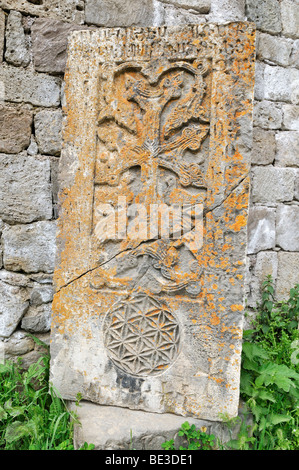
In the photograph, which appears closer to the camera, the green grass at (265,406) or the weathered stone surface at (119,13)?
the green grass at (265,406)

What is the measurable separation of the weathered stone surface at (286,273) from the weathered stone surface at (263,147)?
2.65 ft

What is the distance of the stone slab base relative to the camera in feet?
5.86

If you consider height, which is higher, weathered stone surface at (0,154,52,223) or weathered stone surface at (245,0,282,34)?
weathered stone surface at (245,0,282,34)

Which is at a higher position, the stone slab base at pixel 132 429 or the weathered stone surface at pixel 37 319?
the weathered stone surface at pixel 37 319

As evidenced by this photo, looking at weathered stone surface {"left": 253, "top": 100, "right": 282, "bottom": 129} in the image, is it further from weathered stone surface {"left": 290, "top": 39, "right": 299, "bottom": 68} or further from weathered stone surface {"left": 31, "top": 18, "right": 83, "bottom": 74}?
weathered stone surface {"left": 31, "top": 18, "right": 83, "bottom": 74}

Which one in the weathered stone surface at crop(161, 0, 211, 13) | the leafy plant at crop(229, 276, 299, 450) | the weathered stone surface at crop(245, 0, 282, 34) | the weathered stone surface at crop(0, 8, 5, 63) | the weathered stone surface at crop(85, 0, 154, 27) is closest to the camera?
the leafy plant at crop(229, 276, 299, 450)

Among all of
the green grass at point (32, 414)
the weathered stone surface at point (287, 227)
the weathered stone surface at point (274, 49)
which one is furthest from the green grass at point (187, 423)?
the weathered stone surface at point (274, 49)

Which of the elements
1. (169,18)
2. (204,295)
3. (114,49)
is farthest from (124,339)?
(169,18)

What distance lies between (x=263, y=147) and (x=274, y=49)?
32.9 inches

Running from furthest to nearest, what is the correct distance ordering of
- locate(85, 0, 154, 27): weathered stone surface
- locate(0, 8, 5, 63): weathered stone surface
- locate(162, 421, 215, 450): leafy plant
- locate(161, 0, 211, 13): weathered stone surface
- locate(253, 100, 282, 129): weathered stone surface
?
locate(253, 100, 282, 129): weathered stone surface
locate(161, 0, 211, 13): weathered stone surface
locate(85, 0, 154, 27): weathered stone surface
locate(0, 8, 5, 63): weathered stone surface
locate(162, 421, 215, 450): leafy plant

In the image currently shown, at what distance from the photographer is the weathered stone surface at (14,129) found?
2402mm

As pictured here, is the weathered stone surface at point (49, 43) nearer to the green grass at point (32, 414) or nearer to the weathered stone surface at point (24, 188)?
the weathered stone surface at point (24, 188)

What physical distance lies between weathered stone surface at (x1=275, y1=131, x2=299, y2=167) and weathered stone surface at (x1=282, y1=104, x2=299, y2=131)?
0.17 feet

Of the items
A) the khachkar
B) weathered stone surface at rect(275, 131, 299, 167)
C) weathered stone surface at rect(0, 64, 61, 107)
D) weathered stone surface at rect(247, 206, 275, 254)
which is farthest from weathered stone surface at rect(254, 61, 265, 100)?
weathered stone surface at rect(0, 64, 61, 107)
